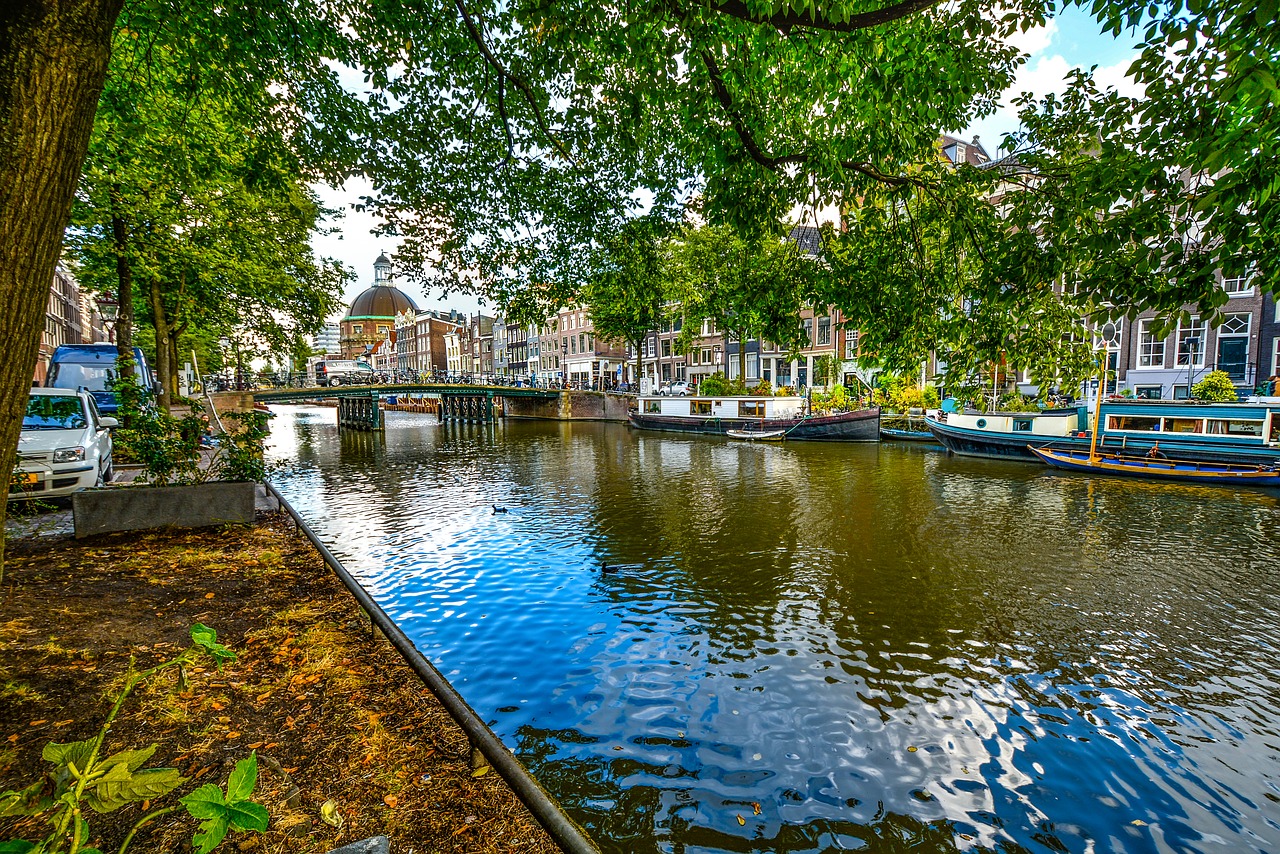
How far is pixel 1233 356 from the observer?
27.5m

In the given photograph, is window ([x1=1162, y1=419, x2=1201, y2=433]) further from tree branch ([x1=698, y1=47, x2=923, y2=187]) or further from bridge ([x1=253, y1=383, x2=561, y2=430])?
bridge ([x1=253, y1=383, x2=561, y2=430])

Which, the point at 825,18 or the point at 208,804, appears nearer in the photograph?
the point at 208,804

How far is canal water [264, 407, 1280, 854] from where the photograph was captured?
4.41 meters

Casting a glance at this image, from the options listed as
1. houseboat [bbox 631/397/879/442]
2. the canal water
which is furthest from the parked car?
houseboat [bbox 631/397/879/442]

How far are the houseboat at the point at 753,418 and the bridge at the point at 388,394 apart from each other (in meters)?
13.5

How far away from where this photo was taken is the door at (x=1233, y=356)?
2723 centimetres

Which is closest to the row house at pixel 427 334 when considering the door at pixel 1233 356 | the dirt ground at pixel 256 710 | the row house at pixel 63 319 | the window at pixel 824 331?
the row house at pixel 63 319

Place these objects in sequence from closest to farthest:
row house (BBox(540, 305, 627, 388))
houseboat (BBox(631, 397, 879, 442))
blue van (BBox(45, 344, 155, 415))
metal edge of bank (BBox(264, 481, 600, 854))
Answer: metal edge of bank (BBox(264, 481, 600, 854)) < blue van (BBox(45, 344, 155, 415)) < houseboat (BBox(631, 397, 879, 442)) < row house (BBox(540, 305, 627, 388))

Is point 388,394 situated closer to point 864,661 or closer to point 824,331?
point 824,331

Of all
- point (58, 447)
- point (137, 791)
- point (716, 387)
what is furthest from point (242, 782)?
point (716, 387)

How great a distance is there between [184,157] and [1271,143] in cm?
1533

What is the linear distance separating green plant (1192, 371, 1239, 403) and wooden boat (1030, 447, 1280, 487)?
27.0 feet

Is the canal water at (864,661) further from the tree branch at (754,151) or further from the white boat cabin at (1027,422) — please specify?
the white boat cabin at (1027,422)

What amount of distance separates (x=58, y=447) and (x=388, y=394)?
38.6 meters
